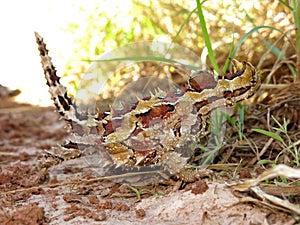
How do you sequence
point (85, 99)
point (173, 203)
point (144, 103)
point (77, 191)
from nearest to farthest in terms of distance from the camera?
point (173, 203) → point (144, 103) → point (77, 191) → point (85, 99)

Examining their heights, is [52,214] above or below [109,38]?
below

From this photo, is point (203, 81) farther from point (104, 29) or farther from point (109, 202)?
point (104, 29)

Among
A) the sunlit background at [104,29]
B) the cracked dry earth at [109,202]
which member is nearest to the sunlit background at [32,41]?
the sunlit background at [104,29]

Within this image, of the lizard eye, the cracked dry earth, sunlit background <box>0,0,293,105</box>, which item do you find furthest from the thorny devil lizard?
sunlit background <box>0,0,293,105</box>

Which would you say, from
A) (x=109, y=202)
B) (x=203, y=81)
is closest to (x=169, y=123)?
(x=203, y=81)

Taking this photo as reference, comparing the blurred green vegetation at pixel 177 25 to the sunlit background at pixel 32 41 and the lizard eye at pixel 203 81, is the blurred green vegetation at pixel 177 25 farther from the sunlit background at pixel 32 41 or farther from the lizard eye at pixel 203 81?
the lizard eye at pixel 203 81

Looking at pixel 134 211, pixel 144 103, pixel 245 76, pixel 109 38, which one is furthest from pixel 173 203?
pixel 109 38

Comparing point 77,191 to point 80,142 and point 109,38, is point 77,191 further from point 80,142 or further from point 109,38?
point 109,38
